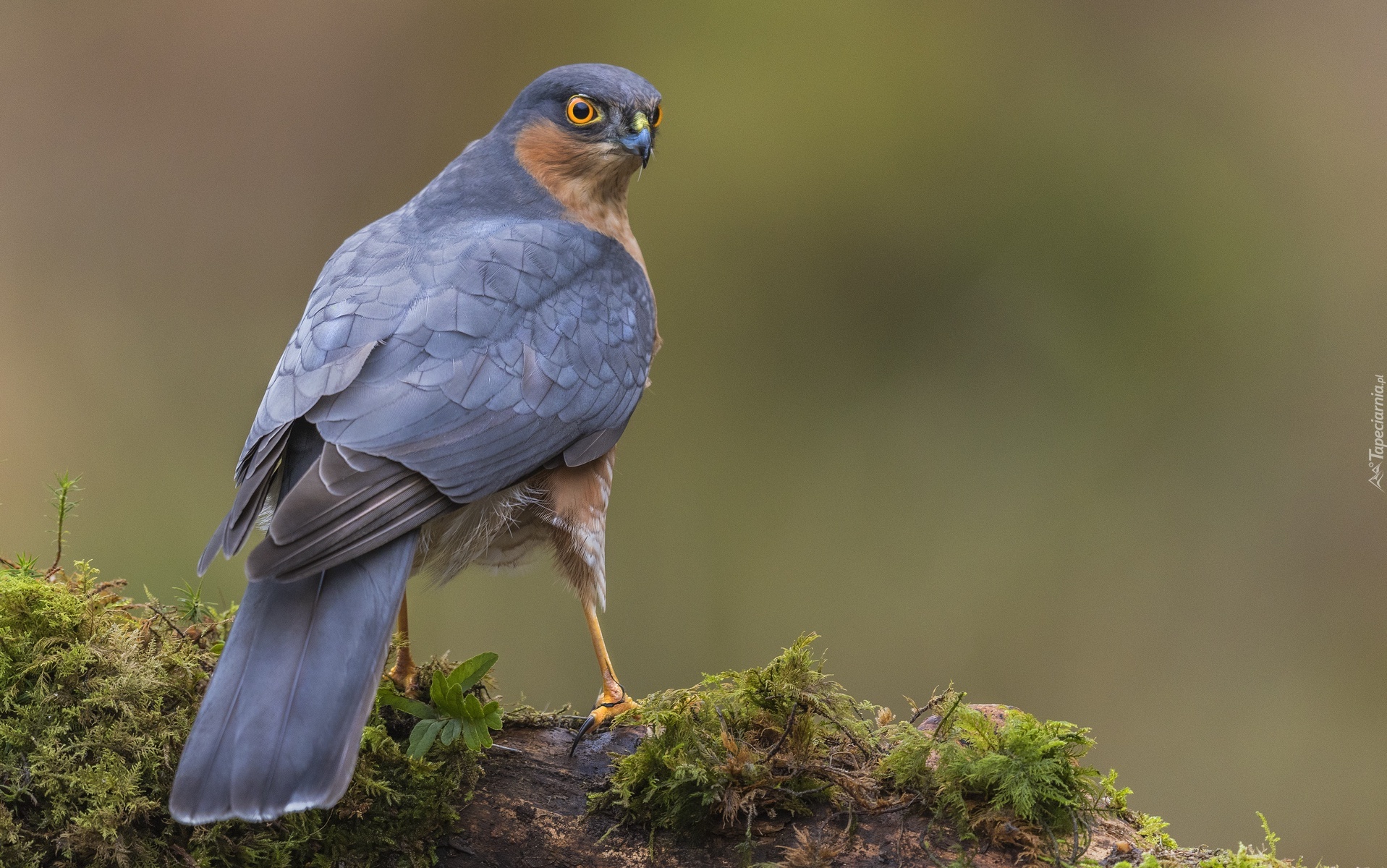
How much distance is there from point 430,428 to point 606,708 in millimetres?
823

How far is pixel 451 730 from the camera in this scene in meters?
2.48

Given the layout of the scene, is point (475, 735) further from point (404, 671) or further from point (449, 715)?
point (404, 671)

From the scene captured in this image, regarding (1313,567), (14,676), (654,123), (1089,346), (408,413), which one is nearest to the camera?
(14,676)

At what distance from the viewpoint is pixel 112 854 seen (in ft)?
7.24

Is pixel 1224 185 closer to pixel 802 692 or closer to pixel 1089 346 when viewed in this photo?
pixel 1089 346

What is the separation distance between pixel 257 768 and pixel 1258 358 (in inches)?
218

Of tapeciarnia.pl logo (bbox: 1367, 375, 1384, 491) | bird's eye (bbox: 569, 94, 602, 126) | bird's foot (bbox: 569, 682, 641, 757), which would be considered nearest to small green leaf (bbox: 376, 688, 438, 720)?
bird's foot (bbox: 569, 682, 641, 757)

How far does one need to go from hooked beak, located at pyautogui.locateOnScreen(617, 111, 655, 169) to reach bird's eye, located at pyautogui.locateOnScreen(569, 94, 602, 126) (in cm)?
13

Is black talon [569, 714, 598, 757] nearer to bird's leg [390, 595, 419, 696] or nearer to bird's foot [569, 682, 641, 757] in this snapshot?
bird's foot [569, 682, 641, 757]

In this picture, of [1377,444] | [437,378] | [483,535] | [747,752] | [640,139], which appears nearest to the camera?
[747,752]

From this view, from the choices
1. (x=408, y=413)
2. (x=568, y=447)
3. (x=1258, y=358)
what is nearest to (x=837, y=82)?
(x=1258, y=358)

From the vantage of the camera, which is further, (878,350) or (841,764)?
(878,350)

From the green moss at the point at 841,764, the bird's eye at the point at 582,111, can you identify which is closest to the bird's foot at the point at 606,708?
the green moss at the point at 841,764

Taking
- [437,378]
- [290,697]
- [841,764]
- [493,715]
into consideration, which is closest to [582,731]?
[493,715]
